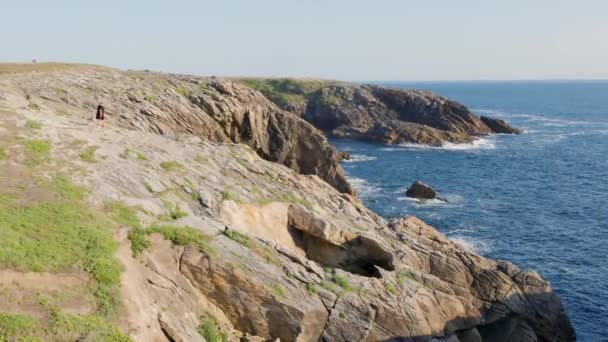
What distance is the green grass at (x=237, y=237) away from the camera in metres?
23.7

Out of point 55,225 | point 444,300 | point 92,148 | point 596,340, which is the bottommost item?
point 596,340

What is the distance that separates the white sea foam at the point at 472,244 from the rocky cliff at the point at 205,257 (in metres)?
14.9

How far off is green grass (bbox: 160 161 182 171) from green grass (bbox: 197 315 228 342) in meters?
10.5

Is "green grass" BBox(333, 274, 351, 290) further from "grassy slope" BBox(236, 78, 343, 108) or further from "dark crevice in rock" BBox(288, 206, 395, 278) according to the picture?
"grassy slope" BBox(236, 78, 343, 108)

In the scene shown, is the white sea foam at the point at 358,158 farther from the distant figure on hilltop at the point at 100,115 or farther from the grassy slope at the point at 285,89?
the distant figure on hilltop at the point at 100,115

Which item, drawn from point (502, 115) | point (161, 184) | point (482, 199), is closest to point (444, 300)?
point (161, 184)

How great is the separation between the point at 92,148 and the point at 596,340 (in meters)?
35.4

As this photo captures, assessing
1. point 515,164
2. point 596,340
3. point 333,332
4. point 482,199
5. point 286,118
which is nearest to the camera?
point 333,332

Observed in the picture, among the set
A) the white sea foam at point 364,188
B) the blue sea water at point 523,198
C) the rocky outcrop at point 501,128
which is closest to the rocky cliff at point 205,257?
the blue sea water at point 523,198

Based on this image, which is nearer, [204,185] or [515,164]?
[204,185]

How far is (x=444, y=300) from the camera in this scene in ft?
A: 94.9

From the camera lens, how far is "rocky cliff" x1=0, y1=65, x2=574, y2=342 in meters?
17.5

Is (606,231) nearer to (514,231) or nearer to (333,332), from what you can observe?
(514,231)

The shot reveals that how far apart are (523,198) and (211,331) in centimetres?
6230
